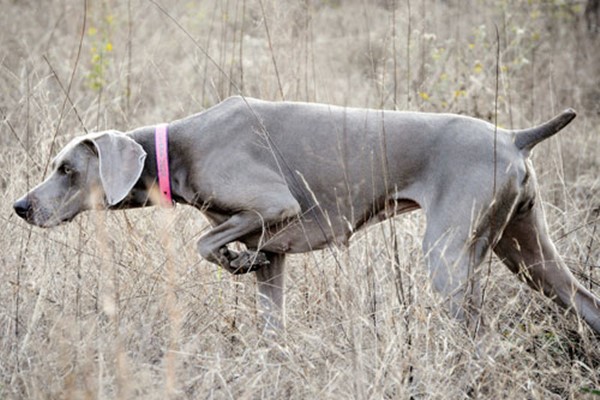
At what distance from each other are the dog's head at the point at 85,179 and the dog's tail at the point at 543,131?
1.74 metres

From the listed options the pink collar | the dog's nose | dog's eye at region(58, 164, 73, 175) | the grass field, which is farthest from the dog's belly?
the dog's nose

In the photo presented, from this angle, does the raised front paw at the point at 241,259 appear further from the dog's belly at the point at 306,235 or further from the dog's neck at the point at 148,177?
the dog's neck at the point at 148,177

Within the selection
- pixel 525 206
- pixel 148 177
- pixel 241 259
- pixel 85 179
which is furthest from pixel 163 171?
pixel 525 206

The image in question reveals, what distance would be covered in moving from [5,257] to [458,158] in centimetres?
217

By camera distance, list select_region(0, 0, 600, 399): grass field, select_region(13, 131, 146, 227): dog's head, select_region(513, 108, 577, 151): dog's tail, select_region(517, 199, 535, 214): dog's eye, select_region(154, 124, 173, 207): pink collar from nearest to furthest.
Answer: select_region(0, 0, 600, 399): grass field < select_region(513, 108, 577, 151): dog's tail < select_region(517, 199, 535, 214): dog's eye < select_region(13, 131, 146, 227): dog's head < select_region(154, 124, 173, 207): pink collar

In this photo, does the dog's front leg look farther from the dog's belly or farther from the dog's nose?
the dog's nose

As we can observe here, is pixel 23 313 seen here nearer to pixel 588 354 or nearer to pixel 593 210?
pixel 588 354

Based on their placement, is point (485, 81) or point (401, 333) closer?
point (401, 333)

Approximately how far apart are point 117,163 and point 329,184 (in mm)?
1025

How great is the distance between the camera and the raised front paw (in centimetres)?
436

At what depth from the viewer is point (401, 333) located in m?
3.62

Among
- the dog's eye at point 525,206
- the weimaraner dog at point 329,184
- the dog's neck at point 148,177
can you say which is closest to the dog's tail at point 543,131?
the weimaraner dog at point 329,184

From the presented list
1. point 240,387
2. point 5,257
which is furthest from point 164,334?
point 5,257

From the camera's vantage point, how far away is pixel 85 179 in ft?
14.4
